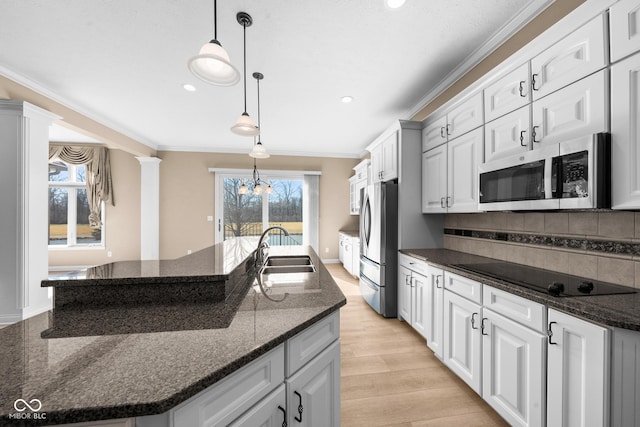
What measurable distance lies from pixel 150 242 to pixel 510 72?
656cm

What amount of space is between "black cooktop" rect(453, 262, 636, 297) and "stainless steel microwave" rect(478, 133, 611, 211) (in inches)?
16.5

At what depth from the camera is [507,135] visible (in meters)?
1.90

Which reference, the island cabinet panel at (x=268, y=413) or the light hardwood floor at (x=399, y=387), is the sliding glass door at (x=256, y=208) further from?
the island cabinet panel at (x=268, y=413)

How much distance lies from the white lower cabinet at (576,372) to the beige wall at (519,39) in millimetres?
1952

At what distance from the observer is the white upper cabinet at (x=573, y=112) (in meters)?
1.32

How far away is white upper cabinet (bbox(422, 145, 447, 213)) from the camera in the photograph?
2641 mm

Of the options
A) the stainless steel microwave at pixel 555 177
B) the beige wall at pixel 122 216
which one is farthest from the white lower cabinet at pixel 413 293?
the beige wall at pixel 122 216

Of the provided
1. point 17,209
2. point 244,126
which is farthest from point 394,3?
point 17,209

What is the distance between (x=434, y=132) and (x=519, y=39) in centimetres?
94

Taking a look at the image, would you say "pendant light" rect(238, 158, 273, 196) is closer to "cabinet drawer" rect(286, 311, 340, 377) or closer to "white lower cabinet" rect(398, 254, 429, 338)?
"white lower cabinet" rect(398, 254, 429, 338)

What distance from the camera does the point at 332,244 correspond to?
21.8 feet

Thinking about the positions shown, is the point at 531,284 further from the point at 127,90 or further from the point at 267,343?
the point at 127,90

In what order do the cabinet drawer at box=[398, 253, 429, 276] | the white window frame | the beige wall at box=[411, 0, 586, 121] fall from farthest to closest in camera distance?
the white window frame, the cabinet drawer at box=[398, 253, 429, 276], the beige wall at box=[411, 0, 586, 121]

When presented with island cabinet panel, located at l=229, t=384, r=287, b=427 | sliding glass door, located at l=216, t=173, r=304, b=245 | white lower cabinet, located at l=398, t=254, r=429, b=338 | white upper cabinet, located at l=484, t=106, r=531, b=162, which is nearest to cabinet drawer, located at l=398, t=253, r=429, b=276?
white lower cabinet, located at l=398, t=254, r=429, b=338
